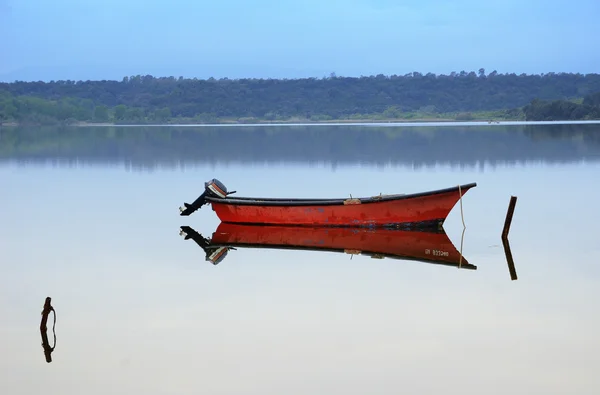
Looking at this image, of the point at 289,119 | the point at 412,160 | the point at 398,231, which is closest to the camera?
the point at 398,231

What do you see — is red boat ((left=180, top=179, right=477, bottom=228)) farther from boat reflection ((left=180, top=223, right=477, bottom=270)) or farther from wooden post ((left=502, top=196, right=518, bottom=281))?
wooden post ((left=502, top=196, right=518, bottom=281))

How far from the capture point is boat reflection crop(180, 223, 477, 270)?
16.5 metres

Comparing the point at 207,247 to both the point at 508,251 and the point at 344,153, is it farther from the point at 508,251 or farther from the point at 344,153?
the point at 344,153

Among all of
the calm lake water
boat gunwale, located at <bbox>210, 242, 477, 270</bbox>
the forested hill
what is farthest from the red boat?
the forested hill

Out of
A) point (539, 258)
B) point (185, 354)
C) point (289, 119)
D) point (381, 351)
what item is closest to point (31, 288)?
point (185, 354)

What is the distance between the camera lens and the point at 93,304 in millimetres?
12961

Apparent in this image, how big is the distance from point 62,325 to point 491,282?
20.2 ft

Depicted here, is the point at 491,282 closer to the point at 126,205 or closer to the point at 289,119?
the point at 126,205

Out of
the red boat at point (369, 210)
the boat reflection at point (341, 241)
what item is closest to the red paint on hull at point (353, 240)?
the boat reflection at point (341, 241)

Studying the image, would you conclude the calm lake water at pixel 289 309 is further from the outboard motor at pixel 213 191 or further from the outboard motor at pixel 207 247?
the outboard motor at pixel 213 191

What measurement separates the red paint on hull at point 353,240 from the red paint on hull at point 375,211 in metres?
0.19

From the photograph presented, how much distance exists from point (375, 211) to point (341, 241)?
1.12m

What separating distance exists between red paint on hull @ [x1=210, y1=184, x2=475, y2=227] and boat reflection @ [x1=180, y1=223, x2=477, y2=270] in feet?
0.60

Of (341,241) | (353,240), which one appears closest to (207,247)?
(341,241)
